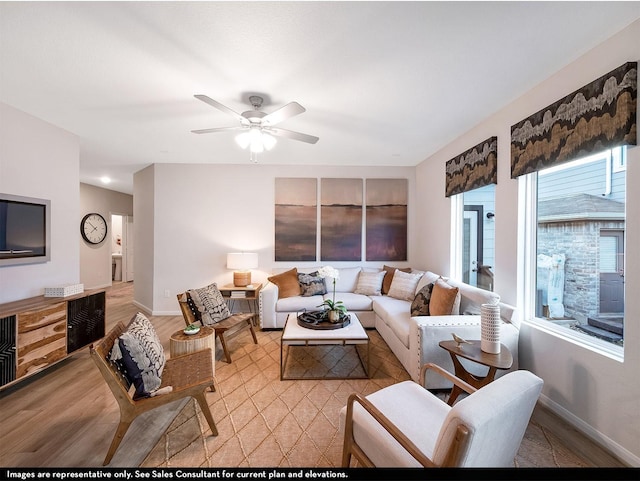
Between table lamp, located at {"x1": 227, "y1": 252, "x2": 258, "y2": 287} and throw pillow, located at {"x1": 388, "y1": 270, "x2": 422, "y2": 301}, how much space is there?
216 centimetres

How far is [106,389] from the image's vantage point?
2.31 meters

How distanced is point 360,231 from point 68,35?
3881mm

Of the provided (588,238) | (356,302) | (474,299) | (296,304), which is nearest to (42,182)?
(296,304)

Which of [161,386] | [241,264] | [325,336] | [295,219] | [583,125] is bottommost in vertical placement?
[161,386]

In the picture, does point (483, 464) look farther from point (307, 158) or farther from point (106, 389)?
point (307, 158)

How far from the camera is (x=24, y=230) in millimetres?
2572

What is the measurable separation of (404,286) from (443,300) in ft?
3.68

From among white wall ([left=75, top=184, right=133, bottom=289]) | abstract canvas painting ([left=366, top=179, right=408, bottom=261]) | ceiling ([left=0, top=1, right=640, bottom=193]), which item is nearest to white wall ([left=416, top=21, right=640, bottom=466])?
ceiling ([left=0, top=1, right=640, bottom=193])

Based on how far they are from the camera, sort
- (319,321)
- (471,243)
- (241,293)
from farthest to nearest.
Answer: (241,293)
(471,243)
(319,321)

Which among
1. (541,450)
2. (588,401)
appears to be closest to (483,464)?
(541,450)

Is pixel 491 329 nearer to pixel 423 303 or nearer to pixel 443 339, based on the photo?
pixel 443 339

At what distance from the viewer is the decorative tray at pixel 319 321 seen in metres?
2.55

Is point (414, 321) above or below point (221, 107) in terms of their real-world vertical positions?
below

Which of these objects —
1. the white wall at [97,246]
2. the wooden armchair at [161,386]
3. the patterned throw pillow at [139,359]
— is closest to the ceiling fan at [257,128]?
the patterned throw pillow at [139,359]
